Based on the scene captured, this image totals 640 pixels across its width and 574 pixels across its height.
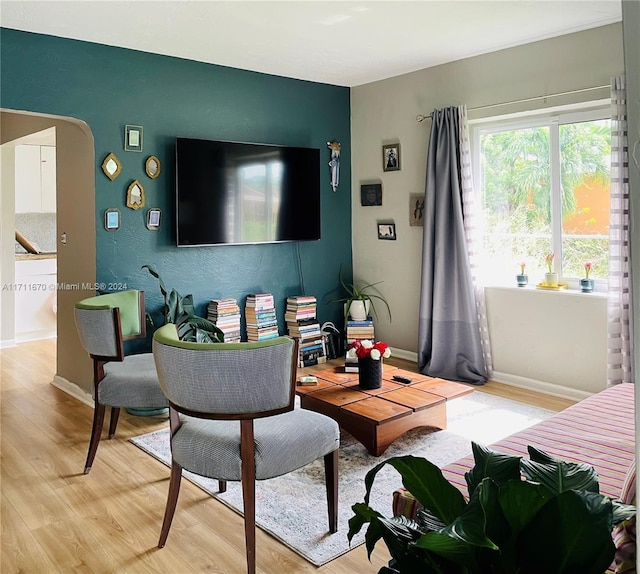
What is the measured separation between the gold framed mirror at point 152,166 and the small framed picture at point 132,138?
0.10 meters

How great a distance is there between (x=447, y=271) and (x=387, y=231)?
826mm

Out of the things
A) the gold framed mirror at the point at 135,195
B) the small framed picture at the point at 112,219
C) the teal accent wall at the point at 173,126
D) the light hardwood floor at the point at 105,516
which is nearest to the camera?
the light hardwood floor at the point at 105,516

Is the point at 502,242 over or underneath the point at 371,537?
over

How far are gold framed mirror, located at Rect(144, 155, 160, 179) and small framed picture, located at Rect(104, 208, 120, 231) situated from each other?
371 mm

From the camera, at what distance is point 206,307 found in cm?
482

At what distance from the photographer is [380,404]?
10.9ft

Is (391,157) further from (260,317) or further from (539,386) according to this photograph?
(539,386)

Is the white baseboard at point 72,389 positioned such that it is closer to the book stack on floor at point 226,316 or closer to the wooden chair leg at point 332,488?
the book stack on floor at point 226,316

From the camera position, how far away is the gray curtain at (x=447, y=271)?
186 inches

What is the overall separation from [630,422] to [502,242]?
2.47 meters

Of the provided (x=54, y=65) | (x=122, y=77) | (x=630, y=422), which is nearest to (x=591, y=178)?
(x=630, y=422)

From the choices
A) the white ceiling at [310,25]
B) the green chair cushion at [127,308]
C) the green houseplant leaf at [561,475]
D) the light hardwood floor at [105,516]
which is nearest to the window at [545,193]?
the white ceiling at [310,25]

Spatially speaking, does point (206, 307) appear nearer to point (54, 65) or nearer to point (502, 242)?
point (54, 65)

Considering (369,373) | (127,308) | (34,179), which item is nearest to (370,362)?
(369,373)
